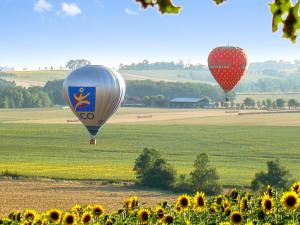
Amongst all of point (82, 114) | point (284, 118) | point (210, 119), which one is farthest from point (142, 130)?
point (82, 114)

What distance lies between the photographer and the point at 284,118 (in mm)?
135125

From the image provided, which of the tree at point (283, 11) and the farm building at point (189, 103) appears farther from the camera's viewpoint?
the farm building at point (189, 103)

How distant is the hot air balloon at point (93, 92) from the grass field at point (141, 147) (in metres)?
4.63

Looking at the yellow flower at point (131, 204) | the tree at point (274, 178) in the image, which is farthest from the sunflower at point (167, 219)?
the tree at point (274, 178)

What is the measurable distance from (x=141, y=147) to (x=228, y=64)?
1315cm

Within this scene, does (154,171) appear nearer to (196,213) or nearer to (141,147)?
(141,147)

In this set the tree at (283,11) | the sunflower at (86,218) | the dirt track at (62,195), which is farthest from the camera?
the dirt track at (62,195)

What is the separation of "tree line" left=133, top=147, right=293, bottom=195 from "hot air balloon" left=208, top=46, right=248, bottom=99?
88.2 ft

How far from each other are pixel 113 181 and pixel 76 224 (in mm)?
37668

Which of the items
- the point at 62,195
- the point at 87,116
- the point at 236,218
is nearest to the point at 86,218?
the point at 236,218

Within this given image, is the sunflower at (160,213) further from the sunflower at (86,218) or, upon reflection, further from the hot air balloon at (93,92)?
the hot air balloon at (93,92)

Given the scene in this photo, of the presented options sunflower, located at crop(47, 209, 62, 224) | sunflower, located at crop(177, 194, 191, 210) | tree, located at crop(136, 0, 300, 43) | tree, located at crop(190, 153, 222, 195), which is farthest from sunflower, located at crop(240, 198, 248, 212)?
tree, located at crop(190, 153, 222, 195)

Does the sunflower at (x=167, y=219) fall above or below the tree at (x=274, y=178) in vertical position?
below

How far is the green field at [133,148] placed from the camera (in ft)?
185
